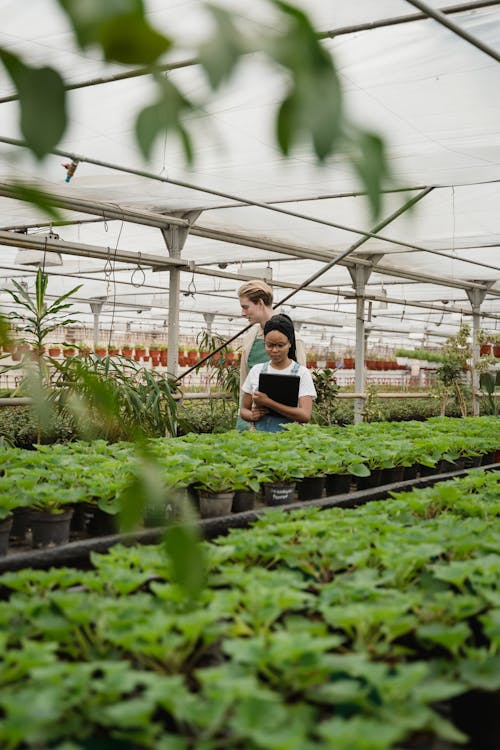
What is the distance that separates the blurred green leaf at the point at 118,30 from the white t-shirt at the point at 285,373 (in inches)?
126

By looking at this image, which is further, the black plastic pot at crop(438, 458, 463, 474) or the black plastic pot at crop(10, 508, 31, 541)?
the black plastic pot at crop(438, 458, 463, 474)

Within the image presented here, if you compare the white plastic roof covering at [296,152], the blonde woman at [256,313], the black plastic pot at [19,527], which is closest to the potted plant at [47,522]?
the black plastic pot at [19,527]

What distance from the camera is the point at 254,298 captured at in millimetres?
3811

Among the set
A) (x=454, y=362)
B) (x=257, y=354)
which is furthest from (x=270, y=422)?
(x=454, y=362)

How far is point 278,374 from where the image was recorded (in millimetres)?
3537

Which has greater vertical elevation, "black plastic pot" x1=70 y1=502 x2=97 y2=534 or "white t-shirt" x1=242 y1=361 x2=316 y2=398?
"white t-shirt" x1=242 y1=361 x2=316 y2=398

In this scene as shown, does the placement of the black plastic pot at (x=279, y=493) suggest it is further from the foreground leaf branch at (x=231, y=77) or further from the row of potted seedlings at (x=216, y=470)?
the foreground leaf branch at (x=231, y=77)

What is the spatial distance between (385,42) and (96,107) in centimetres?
148

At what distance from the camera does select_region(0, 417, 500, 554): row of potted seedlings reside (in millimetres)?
1960

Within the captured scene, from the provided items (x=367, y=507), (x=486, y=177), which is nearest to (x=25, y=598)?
(x=367, y=507)

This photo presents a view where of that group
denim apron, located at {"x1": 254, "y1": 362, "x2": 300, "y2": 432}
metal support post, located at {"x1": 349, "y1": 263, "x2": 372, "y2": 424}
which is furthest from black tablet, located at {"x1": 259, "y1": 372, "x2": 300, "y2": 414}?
metal support post, located at {"x1": 349, "y1": 263, "x2": 372, "y2": 424}

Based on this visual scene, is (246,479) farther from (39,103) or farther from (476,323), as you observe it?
(476,323)

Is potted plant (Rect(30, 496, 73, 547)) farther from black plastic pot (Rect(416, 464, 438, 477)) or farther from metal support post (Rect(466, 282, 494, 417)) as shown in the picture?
metal support post (Rect(466, 282, 494, 417))

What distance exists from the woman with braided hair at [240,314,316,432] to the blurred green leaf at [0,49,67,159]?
3090 mm
